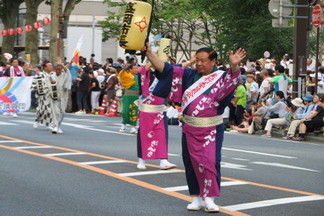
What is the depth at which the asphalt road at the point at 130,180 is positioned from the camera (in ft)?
26.5

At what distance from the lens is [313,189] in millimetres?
9773

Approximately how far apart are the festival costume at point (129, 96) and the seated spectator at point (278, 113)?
3740 mm

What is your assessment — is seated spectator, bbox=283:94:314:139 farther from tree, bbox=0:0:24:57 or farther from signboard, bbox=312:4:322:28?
tree, bbox=0:0:24:57

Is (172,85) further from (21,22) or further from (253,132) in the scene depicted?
(21,22)

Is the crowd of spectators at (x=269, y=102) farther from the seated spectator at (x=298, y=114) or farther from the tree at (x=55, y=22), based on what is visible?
the tree at (x=55, y=22)

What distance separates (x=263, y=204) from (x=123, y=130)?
11380 millimetres

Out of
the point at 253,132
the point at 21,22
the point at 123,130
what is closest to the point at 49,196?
the point at 123,130

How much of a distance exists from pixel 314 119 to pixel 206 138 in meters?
11.1

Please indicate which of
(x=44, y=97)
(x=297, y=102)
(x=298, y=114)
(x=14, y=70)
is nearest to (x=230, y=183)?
(x=298, y=114)

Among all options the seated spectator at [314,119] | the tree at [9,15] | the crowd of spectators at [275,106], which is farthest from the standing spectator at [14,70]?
the tree at [9,15]

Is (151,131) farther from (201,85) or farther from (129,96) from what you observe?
(129,96)

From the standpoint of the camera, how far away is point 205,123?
25.7 feet

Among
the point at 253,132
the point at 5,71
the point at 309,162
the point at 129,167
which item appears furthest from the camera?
the point at 5,71

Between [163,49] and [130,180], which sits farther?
[163,49]
